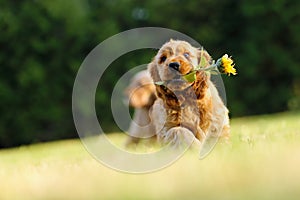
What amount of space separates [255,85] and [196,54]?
577 inches

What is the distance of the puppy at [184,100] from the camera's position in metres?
4.97

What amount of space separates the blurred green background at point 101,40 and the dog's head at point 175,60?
Result: 13171 millimetres

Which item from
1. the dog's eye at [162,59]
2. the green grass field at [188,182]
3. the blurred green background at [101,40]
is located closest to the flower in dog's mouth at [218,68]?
the dog's eye at [162,59]

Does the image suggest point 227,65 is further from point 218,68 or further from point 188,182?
point 188,182

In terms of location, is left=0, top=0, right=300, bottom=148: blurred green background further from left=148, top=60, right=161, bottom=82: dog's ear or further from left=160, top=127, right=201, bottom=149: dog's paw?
left=160, top=127, right=201, bottom=149: dog's paw

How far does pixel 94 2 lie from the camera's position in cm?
1916

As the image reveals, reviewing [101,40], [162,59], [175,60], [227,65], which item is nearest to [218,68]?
[227,65]

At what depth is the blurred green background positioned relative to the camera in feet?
61.4

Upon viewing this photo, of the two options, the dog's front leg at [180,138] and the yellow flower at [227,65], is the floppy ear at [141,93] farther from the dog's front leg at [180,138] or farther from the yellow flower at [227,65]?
the yellow flower at [227,65]

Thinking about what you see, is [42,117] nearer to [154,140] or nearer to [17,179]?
[154,140]

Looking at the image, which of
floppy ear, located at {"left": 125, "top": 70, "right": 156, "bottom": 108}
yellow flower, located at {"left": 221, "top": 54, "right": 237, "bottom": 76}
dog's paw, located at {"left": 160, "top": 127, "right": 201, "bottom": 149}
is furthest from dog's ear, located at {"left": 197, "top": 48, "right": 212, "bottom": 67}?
floppy ear, located at {"left": 125, "top": 70, "right": 156, "bottom": 108}

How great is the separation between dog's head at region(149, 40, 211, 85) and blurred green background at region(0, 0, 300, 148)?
43.2 feet

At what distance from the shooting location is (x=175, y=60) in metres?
4.89

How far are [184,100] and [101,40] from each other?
1381 cm
